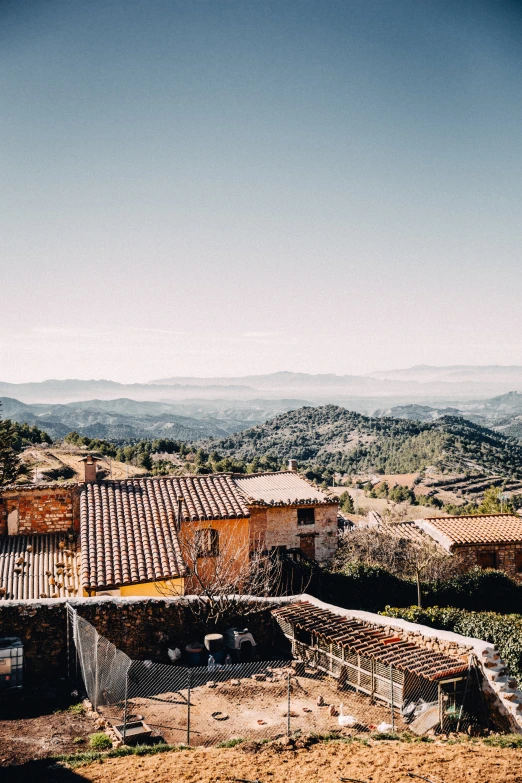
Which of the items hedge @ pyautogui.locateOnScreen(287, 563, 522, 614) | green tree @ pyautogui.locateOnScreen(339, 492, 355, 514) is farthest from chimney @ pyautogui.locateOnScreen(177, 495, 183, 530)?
green tree @ pyautogui.locateOnScreen(339, 492, 355, 514)

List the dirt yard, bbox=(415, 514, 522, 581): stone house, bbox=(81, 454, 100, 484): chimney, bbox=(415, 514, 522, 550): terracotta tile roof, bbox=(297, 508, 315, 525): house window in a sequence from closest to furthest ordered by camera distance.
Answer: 1. the dirt yard
2. bbox=(81, 454, 100, 484): chimney
3. bbox=(297, 508, 315, 525): house window
4. bbox=(415, 514, 522, 581): stone house
5. bbox=(415, 514, 522, 550): terracotta tile roof

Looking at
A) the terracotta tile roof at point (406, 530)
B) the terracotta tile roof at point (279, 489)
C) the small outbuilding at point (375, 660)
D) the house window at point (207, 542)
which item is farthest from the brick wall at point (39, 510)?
the terracotta tile roof at point (406, 530)

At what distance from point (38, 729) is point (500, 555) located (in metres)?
24.1

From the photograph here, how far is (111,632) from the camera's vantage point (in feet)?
47.6

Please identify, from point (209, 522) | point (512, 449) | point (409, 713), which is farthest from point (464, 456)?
point (409, 713)

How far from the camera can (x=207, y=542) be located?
20750 millimetres

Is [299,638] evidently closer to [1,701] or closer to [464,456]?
[1,701]

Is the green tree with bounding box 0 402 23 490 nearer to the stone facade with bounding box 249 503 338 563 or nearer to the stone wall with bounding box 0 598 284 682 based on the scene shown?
the stone facade with bounding box 249 503 338 563

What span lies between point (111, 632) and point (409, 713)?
7026 mm

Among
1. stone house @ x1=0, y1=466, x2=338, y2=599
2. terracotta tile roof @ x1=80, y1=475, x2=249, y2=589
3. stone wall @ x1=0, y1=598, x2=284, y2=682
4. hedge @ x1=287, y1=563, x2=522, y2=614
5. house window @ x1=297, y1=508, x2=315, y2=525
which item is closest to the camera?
stone wall @ x1=0, y1=598, x2=284, y2=682

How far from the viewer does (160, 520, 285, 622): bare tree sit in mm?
18641

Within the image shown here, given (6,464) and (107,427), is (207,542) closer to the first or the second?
(6,464)

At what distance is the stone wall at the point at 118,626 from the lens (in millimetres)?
13750

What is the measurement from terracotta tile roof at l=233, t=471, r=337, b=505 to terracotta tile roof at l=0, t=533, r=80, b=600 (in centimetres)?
772
